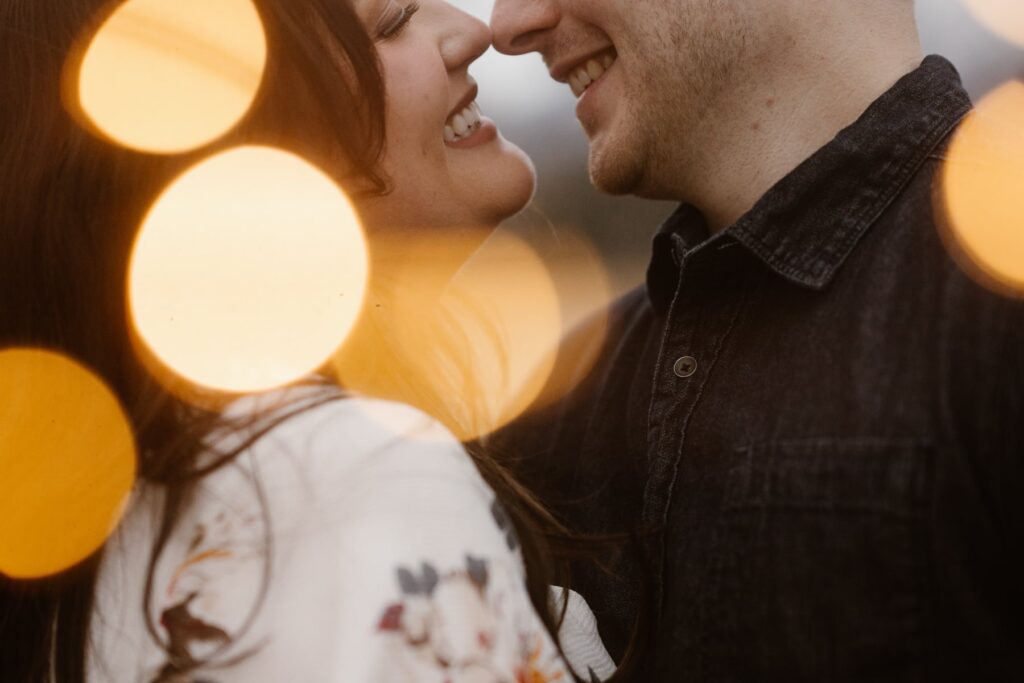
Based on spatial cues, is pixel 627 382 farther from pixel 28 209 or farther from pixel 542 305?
pixel 542 305

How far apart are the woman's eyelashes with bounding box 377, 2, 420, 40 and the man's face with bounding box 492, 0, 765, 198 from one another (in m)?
0.59

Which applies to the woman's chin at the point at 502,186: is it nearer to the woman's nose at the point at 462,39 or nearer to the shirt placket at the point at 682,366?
the woman's nose at the point at 462,39

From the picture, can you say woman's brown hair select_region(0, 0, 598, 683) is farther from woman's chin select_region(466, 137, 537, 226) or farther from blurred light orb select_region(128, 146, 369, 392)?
woman's chin select_region(466, 137, 537, 226)

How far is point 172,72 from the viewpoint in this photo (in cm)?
160

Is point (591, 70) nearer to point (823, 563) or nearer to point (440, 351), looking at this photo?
point (440, 351)

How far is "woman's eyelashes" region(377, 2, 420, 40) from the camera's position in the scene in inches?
78.0

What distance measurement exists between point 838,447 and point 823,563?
20 centimetres

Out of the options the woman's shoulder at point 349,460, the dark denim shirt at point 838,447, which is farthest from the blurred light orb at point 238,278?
the dark denim shirt at point 838,447

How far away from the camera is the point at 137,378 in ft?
4.76

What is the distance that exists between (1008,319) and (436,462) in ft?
3.19

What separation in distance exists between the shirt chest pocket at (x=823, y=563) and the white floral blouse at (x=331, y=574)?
0.48 meters

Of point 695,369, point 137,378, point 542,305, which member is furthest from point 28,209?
point 542,305

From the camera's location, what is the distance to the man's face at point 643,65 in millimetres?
2219

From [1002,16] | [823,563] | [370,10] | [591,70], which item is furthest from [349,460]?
[1002,16]
